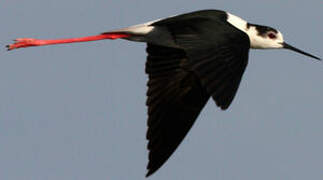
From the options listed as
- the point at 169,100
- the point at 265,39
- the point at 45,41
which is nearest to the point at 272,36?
the point at 265,39

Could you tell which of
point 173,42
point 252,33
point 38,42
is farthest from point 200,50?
point 38,42

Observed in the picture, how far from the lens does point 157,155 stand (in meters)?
9.82

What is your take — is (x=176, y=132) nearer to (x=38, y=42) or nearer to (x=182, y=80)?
(x=182, y=80)

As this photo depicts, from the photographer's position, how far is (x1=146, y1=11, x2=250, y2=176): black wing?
8.51 meters

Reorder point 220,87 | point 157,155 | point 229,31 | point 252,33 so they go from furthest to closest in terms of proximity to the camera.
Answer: point 252,33 < point 157,155 < point 229,31 < point 220,87

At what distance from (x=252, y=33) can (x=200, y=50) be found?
6.42 ft

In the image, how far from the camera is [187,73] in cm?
1046

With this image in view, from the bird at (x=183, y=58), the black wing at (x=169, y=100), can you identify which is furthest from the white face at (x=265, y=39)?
the black wing at (x=169, y=100)

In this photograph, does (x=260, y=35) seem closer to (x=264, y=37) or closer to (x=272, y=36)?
(x=264, y=37)

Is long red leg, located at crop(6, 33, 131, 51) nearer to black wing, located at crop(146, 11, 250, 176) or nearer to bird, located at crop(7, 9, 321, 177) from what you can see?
bird, located at crop(7, 9, 321, 177)

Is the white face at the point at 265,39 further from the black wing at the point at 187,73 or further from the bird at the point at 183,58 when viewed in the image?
the black wing at the point at 187,73

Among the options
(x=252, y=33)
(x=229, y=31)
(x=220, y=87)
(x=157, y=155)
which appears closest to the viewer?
(x=220, y=87)

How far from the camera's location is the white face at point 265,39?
34.7ft

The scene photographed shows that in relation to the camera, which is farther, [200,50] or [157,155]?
[157,155]
